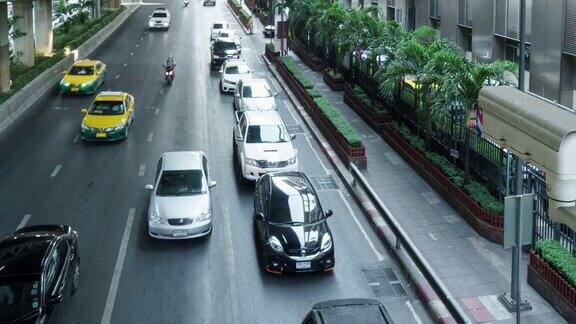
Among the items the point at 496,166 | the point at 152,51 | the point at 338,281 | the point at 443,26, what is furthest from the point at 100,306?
the point at 152,51

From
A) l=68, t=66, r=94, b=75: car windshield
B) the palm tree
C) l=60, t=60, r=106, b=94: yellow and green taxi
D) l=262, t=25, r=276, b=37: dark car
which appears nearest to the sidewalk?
the palm tree

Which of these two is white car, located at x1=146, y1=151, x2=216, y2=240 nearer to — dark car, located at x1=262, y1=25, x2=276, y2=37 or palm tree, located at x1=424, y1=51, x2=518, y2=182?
palm tree, located at x1=424, y1=51, x2=518, y2=182

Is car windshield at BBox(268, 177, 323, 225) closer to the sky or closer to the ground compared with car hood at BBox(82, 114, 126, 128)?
closer to the ground

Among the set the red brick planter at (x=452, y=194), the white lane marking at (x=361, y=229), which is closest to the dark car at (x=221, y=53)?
the red brick planter at (x=452, y=194)

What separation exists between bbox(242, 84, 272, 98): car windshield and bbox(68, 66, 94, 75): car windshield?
10225 mm

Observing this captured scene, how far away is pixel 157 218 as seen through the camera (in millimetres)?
17906

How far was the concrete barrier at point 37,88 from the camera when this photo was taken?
103 ft

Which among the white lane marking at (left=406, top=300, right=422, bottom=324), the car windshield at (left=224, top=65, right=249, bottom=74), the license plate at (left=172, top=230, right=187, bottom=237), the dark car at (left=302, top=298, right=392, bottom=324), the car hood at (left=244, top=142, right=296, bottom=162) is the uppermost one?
the car windshield at (left=224, top=65, right=249, bottom=74)

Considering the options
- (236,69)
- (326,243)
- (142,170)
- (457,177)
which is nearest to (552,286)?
(326,243)

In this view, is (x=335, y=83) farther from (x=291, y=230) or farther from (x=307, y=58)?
(x=291, y=230)

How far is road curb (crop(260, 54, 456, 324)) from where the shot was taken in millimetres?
14719

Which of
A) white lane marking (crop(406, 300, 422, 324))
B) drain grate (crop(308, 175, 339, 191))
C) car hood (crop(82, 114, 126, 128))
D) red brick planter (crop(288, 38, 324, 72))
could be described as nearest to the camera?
white lane marking (crop(406, 300, 422, 324))

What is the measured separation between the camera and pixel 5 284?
1319 centimetres

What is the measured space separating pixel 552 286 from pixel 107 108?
19.5 metres
